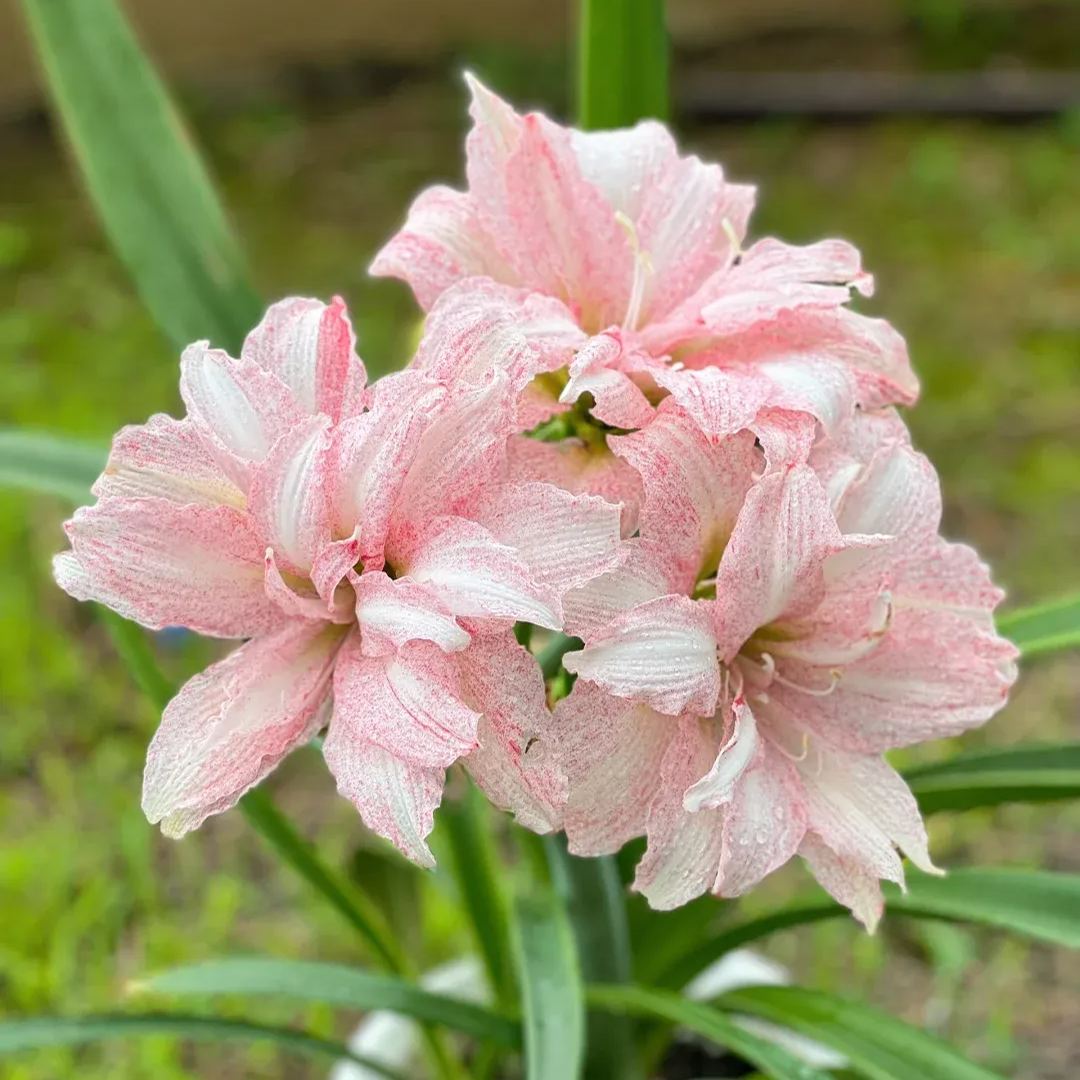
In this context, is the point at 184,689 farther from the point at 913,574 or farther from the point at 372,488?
the point at 913,574

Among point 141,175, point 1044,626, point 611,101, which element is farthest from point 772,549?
point 141,175

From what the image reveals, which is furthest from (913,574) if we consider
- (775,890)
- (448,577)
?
(775,890)

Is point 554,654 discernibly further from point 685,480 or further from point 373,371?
point 373,371

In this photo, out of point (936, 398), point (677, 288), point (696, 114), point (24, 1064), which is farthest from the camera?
point (696, 114)

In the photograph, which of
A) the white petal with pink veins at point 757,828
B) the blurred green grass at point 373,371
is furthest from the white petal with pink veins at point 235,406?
the blurred green grass at point 373,371

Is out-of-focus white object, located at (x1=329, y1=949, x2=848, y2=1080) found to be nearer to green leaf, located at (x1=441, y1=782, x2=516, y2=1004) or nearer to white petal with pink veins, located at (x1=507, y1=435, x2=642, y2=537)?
green leaf, located at (x1=441, y1=782, x2=516, y2=1004)

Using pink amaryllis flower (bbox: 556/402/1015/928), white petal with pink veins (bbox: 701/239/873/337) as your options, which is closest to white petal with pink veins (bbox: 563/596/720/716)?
pink amaryllis flower (bbox: 556/402/1015/928)

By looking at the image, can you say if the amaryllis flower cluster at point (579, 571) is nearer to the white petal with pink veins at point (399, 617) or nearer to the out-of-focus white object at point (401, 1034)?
the white petal with pink veins at point (399, 617)

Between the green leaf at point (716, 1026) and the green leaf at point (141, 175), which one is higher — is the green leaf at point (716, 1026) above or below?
below
